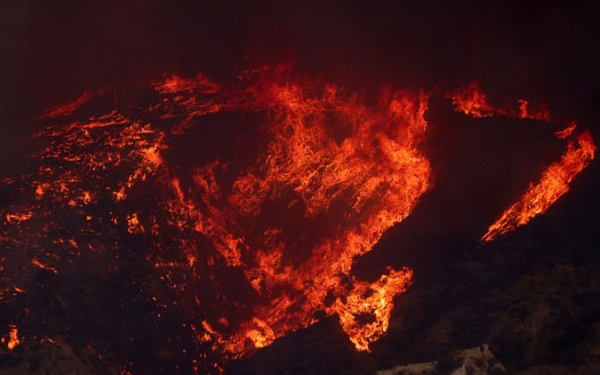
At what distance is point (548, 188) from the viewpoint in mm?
7758

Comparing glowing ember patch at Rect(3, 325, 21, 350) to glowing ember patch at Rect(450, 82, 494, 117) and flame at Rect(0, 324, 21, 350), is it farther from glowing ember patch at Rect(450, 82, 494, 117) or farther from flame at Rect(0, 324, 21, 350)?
glowing ember patch at Rect(450, 82, 494, 117)

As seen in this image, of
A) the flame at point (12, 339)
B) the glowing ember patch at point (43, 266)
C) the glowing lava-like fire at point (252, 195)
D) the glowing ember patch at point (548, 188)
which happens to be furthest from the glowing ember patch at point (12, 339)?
the glowing ember patch at point (548, 188)

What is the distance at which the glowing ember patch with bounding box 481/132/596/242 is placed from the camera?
25.0 ft

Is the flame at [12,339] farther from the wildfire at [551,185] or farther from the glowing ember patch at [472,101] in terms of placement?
the glowing ember patch at [472,101]

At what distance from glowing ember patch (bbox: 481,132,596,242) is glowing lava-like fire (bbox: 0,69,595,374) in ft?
0.07

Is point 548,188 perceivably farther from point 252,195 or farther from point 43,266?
point 43,266

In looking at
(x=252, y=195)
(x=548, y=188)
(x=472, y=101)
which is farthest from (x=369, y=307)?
(x=472, y=101)

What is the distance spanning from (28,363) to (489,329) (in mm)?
6679

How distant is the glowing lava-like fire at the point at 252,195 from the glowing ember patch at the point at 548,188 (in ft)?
0.07

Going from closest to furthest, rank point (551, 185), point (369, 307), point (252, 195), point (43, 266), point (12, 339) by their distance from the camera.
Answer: point (12, 339) < point (43, 266) < point (369, 307) < point (551, 185) < point (252, 195)

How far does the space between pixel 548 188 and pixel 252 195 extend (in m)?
5.29

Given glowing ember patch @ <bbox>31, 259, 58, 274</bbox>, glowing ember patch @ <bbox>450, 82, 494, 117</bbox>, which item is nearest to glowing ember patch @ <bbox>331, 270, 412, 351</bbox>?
glowing ember patch @ <bbox>450, 82, 494, 117</bbox>

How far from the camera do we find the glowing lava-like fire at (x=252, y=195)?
306 inches

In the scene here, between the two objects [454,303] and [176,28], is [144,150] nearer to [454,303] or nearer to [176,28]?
[176,28]
